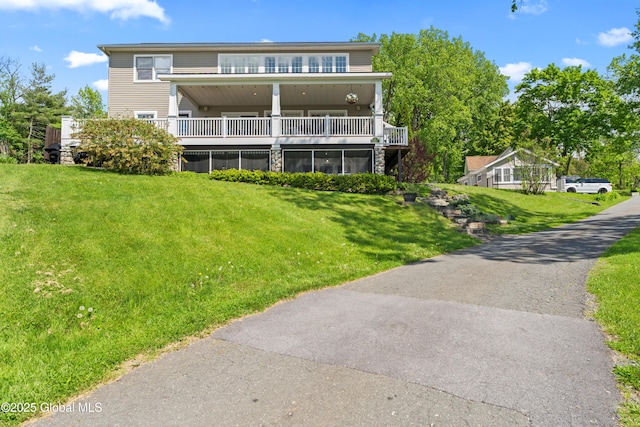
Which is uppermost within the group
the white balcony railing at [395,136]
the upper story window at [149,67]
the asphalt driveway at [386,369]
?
the upper story window at [149,67]

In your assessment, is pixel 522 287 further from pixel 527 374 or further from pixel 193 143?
pixel 193 143

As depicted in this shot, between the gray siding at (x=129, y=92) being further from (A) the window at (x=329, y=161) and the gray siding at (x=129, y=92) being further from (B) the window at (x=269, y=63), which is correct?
(A) the window at (x=329, y=161)

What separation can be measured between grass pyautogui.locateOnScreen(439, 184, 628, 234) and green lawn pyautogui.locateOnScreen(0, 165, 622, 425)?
20.2 feet

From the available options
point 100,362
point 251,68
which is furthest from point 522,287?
point 251,68

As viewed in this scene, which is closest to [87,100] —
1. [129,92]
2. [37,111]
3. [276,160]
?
[37,111]

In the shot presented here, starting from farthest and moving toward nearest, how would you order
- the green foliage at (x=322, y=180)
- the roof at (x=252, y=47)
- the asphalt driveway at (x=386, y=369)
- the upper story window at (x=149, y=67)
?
the upper story window at (x=149, y=67)
the roof at (x=252, y=47)
the green foliage at (x=322, y=180)
the asphalt driveway at (x=386, y=369)

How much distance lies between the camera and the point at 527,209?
2108 centimetres

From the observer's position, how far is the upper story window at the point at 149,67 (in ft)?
70.9

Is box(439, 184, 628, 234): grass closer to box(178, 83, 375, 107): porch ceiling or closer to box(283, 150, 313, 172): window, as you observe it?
box(178, 83, 375, 107): porch ceiling

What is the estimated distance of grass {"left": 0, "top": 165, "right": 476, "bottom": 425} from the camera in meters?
3.79

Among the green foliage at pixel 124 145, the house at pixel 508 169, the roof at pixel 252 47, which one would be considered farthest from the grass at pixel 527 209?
the green foliage at pixel 124 145

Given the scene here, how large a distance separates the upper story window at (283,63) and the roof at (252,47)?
39cm

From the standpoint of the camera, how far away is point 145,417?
2.75m

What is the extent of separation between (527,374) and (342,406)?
68.3 inches
